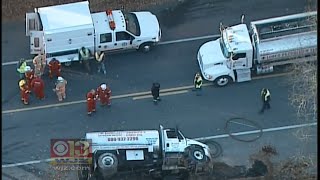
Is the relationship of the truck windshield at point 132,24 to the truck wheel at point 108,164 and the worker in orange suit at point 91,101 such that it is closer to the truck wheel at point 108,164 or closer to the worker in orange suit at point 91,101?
the worker in orange suit at point 91,101

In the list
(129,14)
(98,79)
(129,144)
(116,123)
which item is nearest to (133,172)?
(129,144)

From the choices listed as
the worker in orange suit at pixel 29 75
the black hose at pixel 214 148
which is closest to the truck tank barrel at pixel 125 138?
the black hose at pixel 214 148

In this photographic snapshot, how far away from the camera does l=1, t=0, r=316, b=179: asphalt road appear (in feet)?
96.4

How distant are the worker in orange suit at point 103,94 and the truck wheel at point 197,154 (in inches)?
162

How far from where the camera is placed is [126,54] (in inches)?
1268

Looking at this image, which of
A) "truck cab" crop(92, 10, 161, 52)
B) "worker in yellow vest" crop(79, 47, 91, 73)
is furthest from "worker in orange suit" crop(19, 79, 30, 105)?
"truck cab" crop(92, 10, 161, 52)

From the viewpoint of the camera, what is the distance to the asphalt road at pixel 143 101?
2938 centimetres

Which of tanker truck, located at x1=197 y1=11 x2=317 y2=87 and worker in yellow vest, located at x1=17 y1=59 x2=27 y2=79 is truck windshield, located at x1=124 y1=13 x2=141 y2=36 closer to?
tanker truck, located at x1=197 y1=11 x2=317 y2=87

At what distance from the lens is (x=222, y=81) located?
30781 mm

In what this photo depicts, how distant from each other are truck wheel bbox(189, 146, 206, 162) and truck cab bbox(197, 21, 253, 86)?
4187 millimetres

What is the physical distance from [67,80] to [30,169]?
428cm

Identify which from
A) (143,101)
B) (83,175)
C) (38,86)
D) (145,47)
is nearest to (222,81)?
(143,101)

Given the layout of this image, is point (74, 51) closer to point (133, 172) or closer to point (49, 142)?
point (49, 142)

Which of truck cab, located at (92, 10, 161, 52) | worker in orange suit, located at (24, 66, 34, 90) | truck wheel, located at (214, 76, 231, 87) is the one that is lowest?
truck wheel, located at (214, 76, 231, 87)
